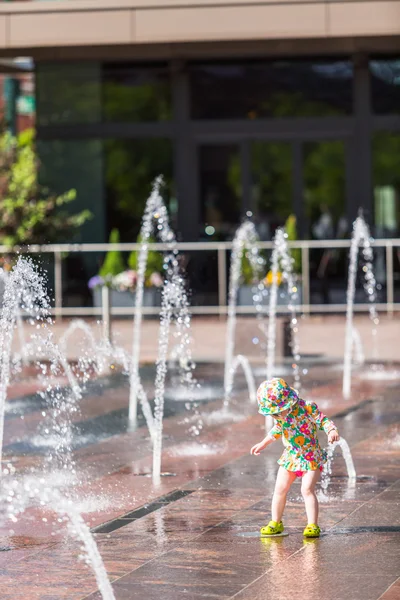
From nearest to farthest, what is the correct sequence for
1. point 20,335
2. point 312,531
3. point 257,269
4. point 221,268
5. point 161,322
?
point 312,531
point 161,322
point 20,335
point 257,269
point 221,268

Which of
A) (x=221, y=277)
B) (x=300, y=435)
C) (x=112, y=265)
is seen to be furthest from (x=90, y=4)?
(x=300, y=435)

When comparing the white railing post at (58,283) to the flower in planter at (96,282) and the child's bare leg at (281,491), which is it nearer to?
the flower in planter at (96,282)

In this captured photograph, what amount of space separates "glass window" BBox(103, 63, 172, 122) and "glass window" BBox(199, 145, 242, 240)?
1.14 m

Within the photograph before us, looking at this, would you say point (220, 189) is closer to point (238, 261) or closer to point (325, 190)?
point (325, 190)

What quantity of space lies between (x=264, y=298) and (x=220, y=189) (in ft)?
11.9

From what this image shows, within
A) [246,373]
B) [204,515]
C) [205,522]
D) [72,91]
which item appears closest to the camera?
[205,522]

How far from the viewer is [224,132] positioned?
2414cm

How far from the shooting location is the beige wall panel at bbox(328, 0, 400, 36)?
71.9ft

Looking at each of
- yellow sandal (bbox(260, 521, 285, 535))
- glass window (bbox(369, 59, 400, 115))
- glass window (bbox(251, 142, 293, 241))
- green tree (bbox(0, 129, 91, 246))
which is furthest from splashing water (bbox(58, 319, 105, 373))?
yellow sandal (bbox(260, 521, 285, 535))

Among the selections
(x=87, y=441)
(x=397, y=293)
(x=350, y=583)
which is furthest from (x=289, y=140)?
(x=350, y=583)

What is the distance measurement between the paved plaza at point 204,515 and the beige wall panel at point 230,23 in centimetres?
1028

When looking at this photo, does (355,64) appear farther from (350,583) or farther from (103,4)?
(350,583)

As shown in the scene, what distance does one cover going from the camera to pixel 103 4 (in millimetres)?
22594

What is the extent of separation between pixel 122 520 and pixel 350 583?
1966 millimetres
